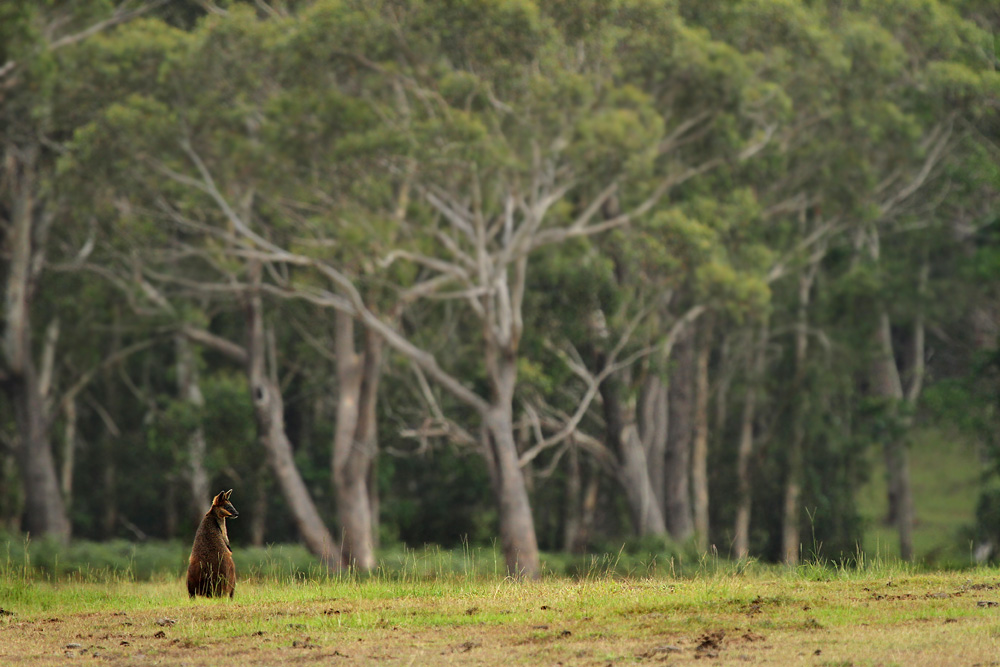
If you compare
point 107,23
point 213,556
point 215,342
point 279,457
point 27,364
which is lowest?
point 213,556

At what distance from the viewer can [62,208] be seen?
2991 centimetres

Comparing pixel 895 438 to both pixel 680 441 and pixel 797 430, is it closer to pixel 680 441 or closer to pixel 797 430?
pixel 797 430

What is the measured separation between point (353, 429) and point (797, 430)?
11357mm

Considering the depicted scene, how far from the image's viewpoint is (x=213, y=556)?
9953mm

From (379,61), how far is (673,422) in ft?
34.7

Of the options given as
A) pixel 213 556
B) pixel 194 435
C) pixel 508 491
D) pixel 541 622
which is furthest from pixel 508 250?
pixel 541 622

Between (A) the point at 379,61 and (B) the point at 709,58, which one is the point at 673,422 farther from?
(A) the point at 379,61

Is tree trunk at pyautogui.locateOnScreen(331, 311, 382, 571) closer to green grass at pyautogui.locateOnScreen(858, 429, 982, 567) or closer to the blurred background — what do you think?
the blurred background

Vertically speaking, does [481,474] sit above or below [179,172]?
below

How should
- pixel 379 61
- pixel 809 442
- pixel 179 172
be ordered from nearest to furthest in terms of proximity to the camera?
pixel 379 61
pixel 179 172
pixel 809 442

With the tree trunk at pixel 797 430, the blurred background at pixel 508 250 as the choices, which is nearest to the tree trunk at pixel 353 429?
the blurred background at pixel 508 250

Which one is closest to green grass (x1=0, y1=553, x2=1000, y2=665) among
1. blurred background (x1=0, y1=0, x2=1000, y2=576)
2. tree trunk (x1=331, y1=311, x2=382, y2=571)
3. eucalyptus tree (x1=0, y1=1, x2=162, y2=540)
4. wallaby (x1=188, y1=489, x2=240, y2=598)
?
wallaby (x1=188, y1=489, x2=240, y2=598)

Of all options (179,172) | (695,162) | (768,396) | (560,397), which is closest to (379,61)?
(179,172)

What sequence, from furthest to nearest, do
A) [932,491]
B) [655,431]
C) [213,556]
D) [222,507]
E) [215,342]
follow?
[932,491]
[655,431]
[215,342]
[213,556]
[222,507]
